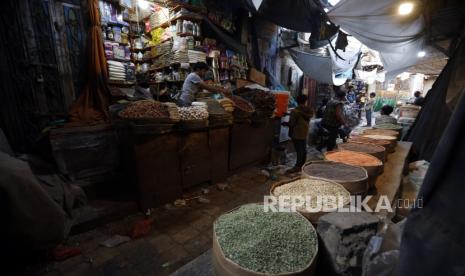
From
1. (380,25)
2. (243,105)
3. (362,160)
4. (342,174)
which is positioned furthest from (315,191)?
(380,25)

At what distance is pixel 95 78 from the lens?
14.4 ft

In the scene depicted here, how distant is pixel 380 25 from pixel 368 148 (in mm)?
5205

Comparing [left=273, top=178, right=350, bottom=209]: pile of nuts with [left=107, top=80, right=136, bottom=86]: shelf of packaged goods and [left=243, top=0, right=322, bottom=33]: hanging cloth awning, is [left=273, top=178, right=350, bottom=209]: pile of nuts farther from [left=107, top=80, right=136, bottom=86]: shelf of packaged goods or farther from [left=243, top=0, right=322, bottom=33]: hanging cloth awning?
[left=243, top=0, right=322, bottom=33]: hanging cloth awning

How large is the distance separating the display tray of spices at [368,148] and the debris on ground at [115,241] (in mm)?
3094

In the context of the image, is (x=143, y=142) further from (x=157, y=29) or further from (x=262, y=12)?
(x=157, y=29)

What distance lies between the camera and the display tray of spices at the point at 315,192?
1436 millimetres

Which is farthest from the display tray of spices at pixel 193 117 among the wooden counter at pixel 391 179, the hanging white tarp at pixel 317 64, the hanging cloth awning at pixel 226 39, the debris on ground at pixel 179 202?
the hanging white tarp at pixel 317 64

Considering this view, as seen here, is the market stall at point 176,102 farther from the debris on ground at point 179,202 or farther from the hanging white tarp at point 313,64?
the hanging white tarp at point 313,64

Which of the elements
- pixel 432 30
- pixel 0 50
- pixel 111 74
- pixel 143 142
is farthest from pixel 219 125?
pixel 432 30

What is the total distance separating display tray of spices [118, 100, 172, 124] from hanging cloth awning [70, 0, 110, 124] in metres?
1.39

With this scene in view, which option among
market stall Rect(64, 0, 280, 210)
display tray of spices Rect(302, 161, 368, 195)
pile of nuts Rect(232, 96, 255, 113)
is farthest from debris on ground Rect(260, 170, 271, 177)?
display tray of spices Rect(302, 161, 368, 195)

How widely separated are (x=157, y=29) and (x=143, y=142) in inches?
203

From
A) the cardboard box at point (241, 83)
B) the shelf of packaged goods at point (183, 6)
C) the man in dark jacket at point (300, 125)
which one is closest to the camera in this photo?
the man in dark jacket at point (300, 125)

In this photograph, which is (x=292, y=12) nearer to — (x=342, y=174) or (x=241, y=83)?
(x=241, y=83)
